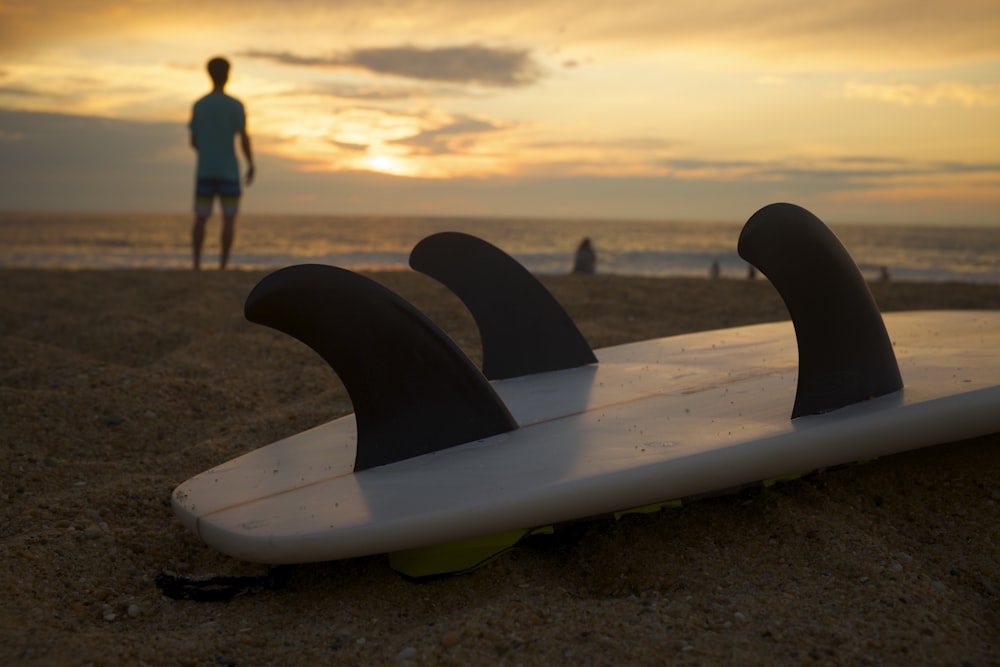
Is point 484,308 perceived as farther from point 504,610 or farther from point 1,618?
point 1,618

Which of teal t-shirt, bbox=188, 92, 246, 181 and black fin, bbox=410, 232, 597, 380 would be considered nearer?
black fin, bbox=410, 232, 597, 380

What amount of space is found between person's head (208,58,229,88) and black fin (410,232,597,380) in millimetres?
4472

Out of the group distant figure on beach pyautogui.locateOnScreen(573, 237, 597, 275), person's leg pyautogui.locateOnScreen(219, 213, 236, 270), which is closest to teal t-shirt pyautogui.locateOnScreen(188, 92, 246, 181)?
person's leg pyautogui.locateOnScreen(219, 213, 236, 270)

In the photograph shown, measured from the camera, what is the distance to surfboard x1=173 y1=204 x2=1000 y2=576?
1.41 metres

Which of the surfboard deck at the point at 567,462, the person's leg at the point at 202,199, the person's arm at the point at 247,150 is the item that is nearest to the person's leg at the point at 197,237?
the person's leg at the point at 202,199

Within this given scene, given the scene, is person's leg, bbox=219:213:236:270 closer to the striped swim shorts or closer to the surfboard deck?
the striped swim shorts

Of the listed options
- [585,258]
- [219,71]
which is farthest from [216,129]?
[585,258]

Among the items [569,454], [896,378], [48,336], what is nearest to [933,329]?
[896,378]

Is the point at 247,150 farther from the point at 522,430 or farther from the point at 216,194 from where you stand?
the point at 522,430

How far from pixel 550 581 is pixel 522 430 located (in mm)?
351

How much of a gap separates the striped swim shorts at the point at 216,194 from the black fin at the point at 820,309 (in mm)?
5395

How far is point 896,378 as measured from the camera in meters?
1.72

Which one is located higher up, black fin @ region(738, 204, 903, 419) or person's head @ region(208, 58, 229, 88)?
person's head @ region(208, 58, 229, 88)

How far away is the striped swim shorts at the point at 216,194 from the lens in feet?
20.5
